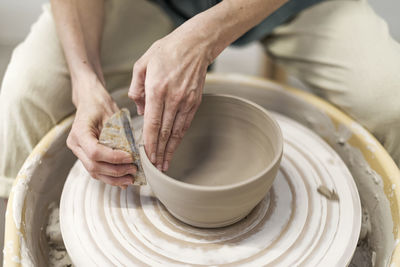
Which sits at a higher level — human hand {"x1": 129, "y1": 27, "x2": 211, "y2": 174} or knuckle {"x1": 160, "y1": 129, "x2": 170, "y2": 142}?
human hand {"x1": 129, "y1": 27, "x2": 211, "y2": 174}

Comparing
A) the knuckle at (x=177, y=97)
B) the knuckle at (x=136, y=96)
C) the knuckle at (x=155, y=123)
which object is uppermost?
the knuckle at (x=177, y=97)

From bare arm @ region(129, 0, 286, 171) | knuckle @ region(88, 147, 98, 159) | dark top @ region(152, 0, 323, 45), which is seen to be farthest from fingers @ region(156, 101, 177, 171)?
dark top @ region(152, 0, 323, 45)

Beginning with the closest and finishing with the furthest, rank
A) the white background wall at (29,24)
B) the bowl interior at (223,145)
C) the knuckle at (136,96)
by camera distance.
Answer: the knuckle at (136,96), the bowl interior at (223,145), the white background wall at (29,24)

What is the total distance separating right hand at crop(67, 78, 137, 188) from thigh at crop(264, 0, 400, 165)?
67cm

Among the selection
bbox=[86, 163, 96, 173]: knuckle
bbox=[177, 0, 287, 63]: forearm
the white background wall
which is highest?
bbox=[177, 0, 287, 63]: forearm

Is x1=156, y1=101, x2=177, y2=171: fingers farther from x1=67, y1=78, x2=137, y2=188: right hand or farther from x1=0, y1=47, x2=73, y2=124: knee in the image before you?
x1=0, y1=47, x2=73, y2=124: knee

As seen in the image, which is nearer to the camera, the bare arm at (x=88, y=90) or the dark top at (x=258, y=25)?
the bare arm at (x=88, y=90)

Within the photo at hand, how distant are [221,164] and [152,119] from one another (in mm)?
356

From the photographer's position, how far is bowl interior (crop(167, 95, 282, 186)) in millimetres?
1039

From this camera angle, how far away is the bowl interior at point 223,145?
40.9 inches

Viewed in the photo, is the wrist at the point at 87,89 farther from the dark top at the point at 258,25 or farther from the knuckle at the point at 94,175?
the dark top at the point at 258,25

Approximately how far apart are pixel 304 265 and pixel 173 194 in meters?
0.32

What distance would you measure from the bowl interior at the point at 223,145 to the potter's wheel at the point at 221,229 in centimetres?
10

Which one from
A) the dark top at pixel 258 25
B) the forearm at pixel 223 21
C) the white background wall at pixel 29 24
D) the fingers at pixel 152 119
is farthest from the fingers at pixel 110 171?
the white background wall at pixel 29 24
